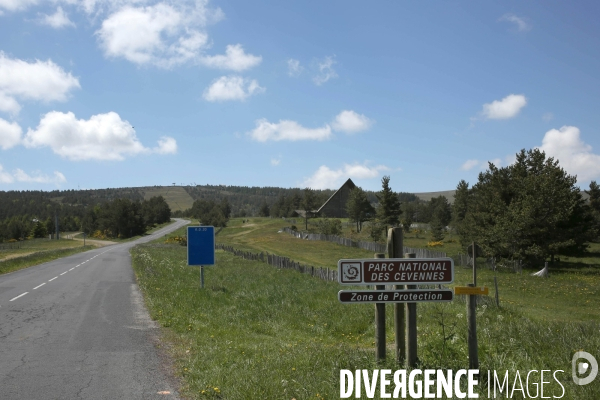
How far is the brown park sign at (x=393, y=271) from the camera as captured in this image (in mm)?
6680

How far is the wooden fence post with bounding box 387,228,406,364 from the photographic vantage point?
6.88 m

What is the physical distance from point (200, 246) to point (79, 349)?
9928mm

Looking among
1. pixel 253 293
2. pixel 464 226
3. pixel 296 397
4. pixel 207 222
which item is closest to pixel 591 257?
pixel 464 226

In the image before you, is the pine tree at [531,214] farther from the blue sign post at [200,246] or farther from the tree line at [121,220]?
the tree line at [121,220]

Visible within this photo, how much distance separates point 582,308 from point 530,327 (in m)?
15.2

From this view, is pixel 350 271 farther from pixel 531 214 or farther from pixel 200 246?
pixel 531 214

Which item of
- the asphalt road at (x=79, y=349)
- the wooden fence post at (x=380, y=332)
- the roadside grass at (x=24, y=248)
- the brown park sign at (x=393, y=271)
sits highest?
the brown park sign at (x=393, y=271)

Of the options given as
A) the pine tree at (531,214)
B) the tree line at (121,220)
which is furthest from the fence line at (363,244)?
the tree line at (121,220)

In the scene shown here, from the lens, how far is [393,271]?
6723 millimetres

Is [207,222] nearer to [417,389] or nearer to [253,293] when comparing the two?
[253,293]

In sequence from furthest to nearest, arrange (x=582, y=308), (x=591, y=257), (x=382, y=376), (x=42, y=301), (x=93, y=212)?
(x=93, y=212) → (x=591, y=257) → (x=582, y=308) → (x=42, y=301) → (x=382, y=376)

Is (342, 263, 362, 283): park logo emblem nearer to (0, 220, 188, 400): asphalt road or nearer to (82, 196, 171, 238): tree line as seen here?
(0, 220, 188, 400): asphalt road

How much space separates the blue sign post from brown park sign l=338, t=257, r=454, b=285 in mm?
12820

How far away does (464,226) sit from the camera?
177ft
